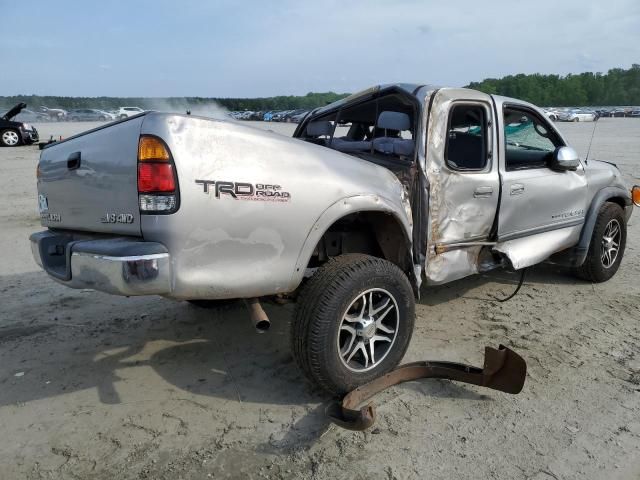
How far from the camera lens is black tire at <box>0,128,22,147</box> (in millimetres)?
19266

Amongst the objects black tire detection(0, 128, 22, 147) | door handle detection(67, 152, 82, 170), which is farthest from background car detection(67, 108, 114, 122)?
door handle detection(67, 152, 82, 170)

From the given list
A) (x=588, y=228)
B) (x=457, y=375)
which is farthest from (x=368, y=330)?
(x=588, y=228)

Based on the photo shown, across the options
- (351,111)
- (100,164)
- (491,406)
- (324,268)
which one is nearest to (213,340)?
(324,268)


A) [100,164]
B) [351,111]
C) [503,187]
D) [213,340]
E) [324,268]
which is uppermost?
[351,111]

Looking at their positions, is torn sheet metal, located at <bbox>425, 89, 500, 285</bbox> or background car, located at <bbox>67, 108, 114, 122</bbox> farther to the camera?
background car, located at <bbox>67, 108, 114, 122</bbox>

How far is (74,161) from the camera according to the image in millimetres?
2754

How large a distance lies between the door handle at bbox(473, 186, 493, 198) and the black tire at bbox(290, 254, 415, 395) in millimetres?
1084

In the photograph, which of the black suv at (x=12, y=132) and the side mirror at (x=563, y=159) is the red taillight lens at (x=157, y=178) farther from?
the black suv at (x=12, y=132)

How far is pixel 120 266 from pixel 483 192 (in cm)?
262

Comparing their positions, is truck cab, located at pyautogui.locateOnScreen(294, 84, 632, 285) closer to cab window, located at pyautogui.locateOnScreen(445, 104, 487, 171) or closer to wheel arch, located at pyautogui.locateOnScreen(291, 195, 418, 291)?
cab window, located at pyautogui.locateOnScreen(445, 104, 487, 171)

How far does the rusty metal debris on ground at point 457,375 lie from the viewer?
9.09 feet

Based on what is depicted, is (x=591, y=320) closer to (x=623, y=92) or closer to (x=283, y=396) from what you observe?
(x=283, y=396)

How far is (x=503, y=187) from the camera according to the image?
3.89m

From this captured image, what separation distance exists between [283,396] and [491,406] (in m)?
1.23
